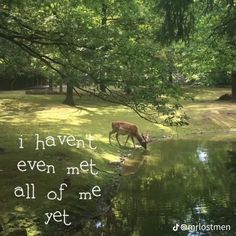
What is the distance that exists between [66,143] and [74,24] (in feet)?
21.0

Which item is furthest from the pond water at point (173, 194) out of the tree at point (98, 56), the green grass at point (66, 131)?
the tree at point (98, 56)

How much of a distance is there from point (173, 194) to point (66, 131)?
10.3m

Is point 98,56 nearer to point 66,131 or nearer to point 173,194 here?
point 173,194

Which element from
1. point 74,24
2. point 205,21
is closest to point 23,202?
point 74,24

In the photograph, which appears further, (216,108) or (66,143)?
(216,108)

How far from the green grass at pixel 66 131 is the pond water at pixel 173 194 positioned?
0.83 metres

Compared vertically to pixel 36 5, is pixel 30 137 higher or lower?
lower

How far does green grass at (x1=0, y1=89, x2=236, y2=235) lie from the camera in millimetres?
13297

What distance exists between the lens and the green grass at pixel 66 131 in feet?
43.6

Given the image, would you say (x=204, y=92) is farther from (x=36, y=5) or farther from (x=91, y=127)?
(x=36, y=5)

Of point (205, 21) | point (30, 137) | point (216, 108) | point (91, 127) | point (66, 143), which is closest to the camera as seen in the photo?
point (66, 143)

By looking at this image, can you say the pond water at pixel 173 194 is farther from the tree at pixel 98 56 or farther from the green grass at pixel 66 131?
the tree at pixel 98 56

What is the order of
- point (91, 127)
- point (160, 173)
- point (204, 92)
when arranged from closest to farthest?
point (160, 173) < point (91, 127) < point (204, 92)

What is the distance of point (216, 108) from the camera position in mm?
33969
